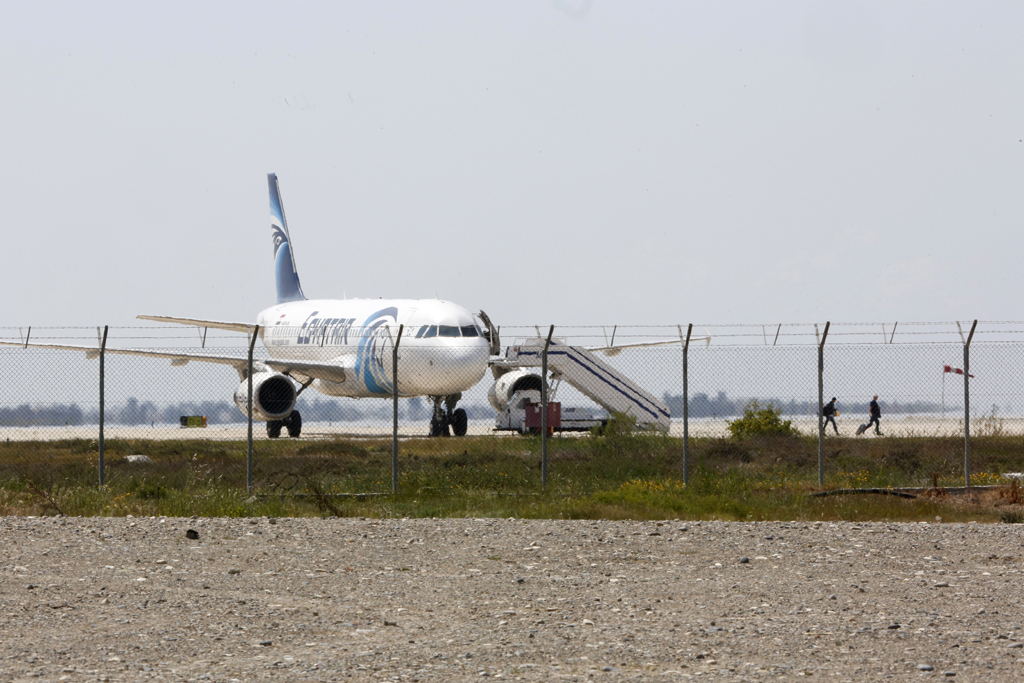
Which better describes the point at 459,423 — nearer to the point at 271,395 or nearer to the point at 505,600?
the point at 271,395

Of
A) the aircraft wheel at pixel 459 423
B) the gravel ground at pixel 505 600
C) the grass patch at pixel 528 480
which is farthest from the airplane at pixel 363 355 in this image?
the gravel ground at pixel 505 600

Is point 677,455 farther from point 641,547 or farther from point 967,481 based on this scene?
point 641,547

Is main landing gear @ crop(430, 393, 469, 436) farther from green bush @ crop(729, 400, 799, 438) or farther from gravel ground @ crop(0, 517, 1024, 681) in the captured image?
gravel ground @ crop(0, 517, 1024, 681)

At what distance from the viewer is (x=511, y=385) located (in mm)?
32875

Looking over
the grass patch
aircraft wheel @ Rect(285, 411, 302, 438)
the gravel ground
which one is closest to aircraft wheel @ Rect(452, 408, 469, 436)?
aircraft wheel @ Rect(285, 411, 302, 438)

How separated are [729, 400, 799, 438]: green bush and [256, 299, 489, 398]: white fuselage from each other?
6.01 metres

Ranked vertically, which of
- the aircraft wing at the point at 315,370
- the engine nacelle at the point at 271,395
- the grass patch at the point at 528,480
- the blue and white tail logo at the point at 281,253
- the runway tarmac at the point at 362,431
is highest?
the blue and white tail logo at the point at 281,253

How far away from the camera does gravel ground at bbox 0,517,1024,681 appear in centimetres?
623

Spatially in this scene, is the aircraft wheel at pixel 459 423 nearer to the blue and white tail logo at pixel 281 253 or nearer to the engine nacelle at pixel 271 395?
the engine nacelle at pixel 271 395

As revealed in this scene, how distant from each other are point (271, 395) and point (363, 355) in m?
2.97

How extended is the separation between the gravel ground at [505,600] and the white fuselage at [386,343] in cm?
1412

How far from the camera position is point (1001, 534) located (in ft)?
36.8

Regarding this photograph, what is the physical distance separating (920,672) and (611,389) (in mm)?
24567

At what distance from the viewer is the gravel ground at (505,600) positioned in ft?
20.4
